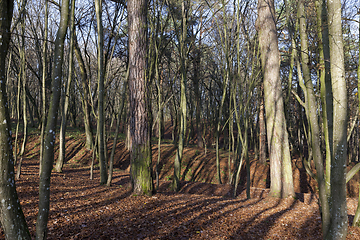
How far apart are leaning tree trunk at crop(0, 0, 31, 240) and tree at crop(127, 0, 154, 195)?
129 inches

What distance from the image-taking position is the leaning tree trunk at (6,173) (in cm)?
251

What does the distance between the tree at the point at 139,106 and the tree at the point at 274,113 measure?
164 inches

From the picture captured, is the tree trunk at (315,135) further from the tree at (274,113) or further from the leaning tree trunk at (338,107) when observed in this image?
the tree at (274,113)

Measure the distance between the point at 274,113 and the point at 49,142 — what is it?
6600 mm

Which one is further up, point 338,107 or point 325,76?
point 325,76

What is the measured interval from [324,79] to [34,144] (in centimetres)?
1713

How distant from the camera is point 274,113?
7.36m

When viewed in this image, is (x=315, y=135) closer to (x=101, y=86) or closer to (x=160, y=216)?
(x=160, y=216)

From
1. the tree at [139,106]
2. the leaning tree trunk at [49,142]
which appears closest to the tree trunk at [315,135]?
the tree at [139,106]

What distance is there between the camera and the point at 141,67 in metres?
5.89

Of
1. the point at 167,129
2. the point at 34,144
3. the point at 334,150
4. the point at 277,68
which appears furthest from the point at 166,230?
the point at 167,129

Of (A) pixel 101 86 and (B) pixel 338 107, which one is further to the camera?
(A) pixel 101 86

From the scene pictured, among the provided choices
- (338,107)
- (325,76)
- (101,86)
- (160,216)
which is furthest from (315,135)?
(101,86)

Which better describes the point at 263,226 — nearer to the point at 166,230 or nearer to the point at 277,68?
the point at 166,230
